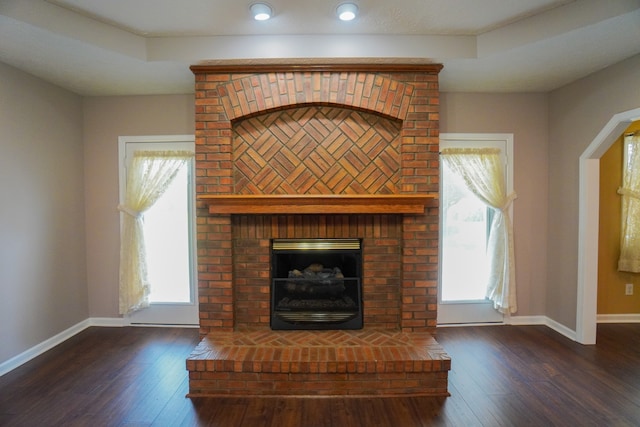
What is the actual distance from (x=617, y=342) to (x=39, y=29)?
5407 millimetres

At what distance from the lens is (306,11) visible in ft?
7.11

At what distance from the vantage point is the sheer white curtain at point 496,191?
3.24 m

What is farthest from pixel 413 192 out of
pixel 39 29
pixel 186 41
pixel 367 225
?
pixel 39 29

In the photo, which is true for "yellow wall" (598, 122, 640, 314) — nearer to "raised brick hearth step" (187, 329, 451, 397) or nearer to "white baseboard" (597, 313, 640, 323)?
"white baseboard" (597, 313, 640, 323)

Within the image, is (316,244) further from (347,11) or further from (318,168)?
(347,11)

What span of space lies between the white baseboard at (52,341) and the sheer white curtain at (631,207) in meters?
5.53

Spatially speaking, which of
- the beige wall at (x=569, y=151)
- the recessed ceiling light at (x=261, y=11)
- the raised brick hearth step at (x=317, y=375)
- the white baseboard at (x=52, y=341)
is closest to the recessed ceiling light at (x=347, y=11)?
the recessed ceiling light at (x=261, y=11)

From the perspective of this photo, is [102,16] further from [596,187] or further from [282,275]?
[596,187]

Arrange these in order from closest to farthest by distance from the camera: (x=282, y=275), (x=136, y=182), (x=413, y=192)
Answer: (x=413, y=192)
(x=282, y=275)
(x=136, y=182)

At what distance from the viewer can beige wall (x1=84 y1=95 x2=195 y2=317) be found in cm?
328

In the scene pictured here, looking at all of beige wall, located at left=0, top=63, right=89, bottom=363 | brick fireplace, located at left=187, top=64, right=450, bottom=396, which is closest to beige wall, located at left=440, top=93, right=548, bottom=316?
brick fireplace, located at left=187, top=64, right=450, bottom=396

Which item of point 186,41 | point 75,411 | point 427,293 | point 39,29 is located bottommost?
point 75,411

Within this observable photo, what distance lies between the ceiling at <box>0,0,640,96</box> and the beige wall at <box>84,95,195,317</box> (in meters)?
0.44

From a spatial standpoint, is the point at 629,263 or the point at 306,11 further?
the point at 629,263
